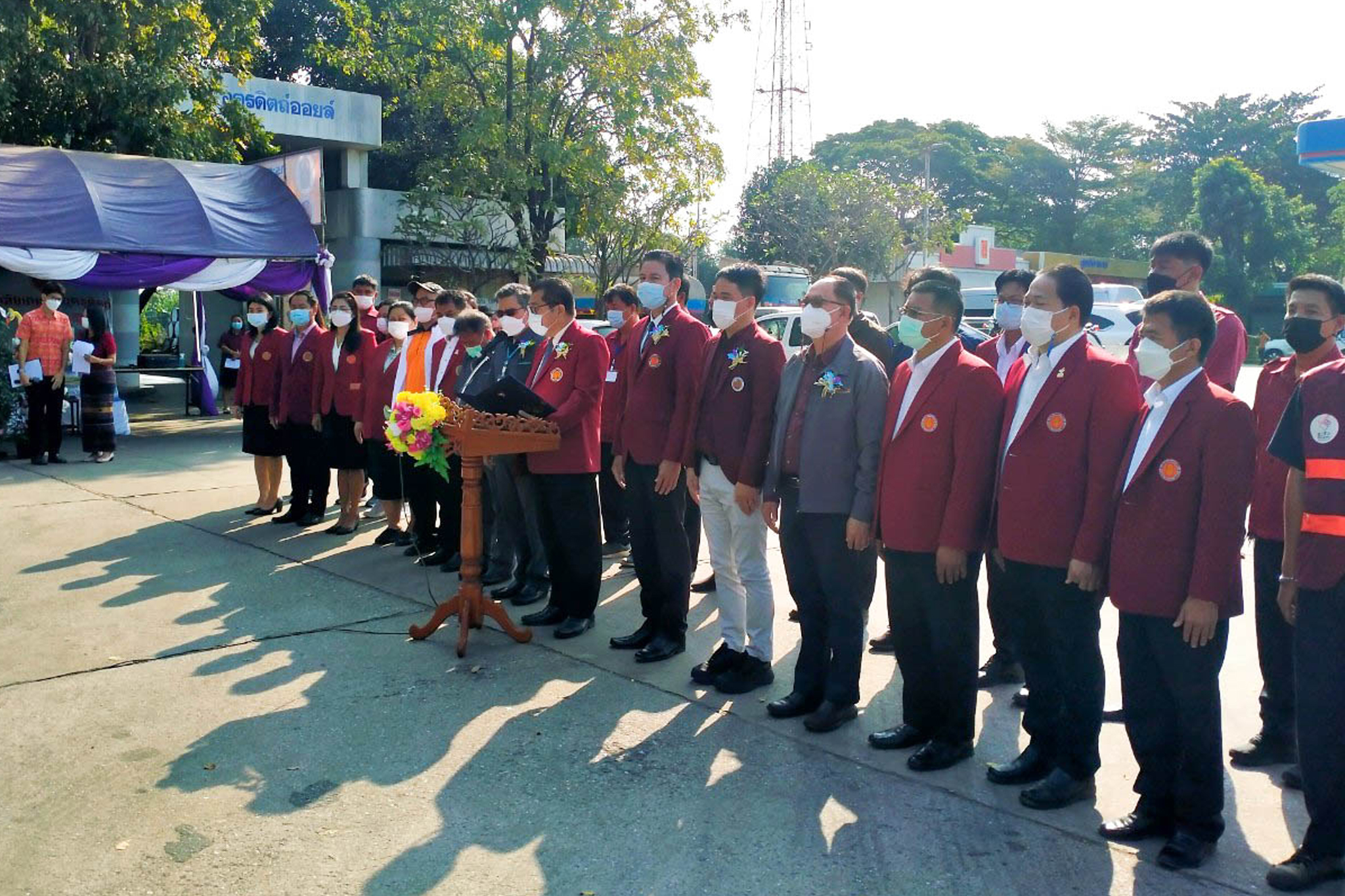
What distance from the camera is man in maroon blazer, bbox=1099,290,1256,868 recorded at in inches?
142

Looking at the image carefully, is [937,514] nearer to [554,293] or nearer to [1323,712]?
[1323,712]

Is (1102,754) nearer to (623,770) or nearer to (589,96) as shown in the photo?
(623,770)

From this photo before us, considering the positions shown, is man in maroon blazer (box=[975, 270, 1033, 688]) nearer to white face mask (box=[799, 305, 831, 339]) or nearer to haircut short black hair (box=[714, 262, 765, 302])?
white face mask (box=[799, 305, 831, 339])

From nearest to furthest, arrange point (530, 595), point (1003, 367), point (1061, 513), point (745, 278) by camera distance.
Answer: point (1061, 513), point (745, 278), point (1003, 367), point (530, 595)

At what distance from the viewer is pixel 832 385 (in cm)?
488

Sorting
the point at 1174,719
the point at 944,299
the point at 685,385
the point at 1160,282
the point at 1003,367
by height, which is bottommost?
the point at 1174,719

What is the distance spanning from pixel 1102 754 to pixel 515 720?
2.52 m

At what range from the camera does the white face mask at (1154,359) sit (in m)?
3.81

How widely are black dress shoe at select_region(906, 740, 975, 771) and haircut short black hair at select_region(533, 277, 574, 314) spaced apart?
3137 mm

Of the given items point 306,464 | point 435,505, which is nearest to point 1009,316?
point 435,505

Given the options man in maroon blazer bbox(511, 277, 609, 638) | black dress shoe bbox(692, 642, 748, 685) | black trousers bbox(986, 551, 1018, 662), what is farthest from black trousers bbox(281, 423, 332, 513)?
black trousers bbox(986, 551, 1018, 662)

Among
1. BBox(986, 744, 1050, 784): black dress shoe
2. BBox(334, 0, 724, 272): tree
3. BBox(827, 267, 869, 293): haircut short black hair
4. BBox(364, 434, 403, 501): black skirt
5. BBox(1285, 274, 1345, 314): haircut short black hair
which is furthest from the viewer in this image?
BBox(334, 0, 724, 272): tree

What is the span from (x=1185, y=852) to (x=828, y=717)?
5.21 ft

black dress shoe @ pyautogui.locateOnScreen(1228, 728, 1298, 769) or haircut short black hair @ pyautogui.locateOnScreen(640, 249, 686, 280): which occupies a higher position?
haircut short black hair @ pyautogui.locateOnScreen(640, 249, 686, 280)
